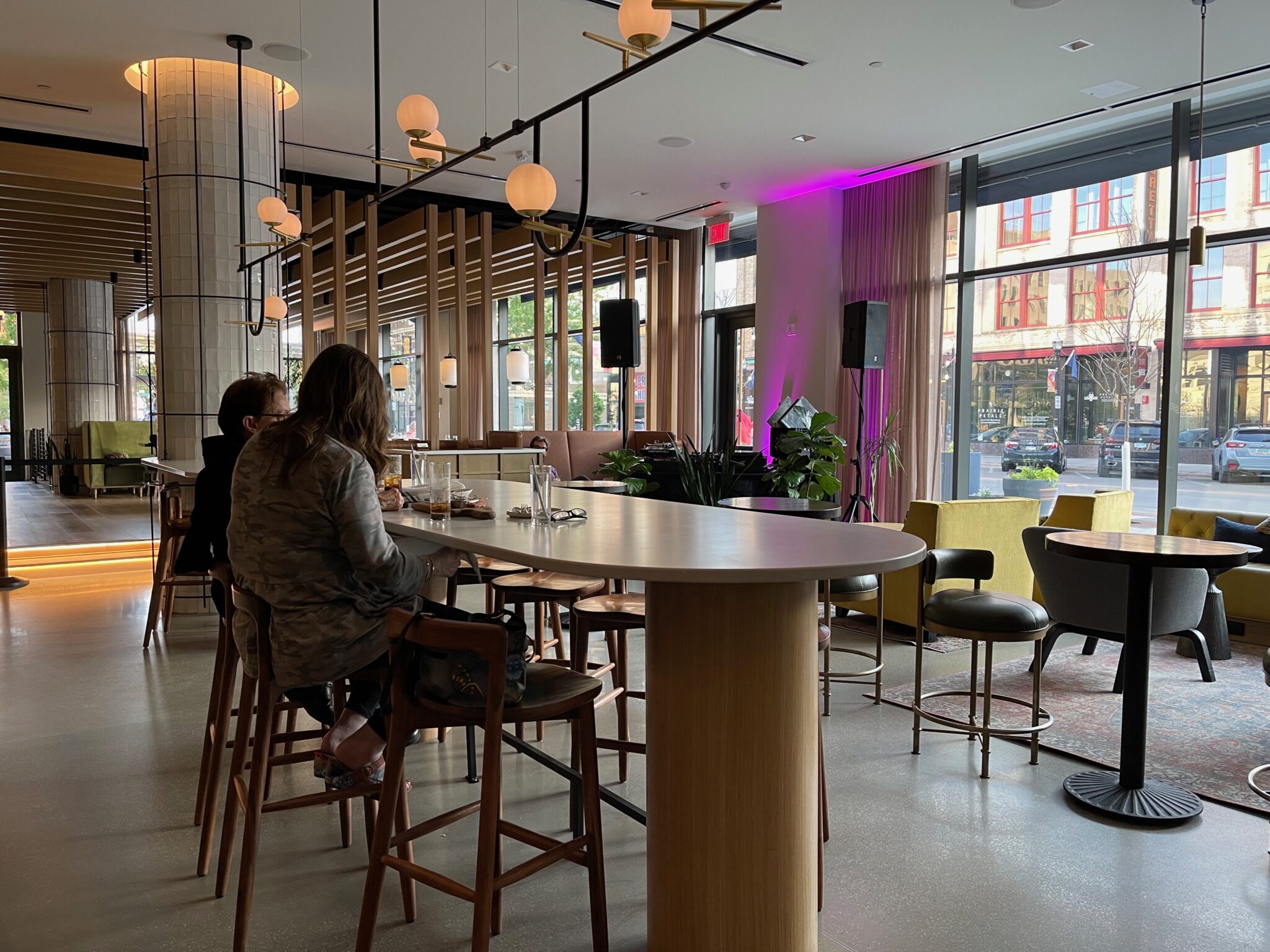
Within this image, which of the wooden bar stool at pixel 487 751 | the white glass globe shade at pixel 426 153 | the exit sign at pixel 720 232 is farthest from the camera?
the exit sign at pixel 720 232

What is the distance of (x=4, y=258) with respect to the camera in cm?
1180

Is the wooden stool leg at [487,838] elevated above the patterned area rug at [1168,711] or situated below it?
above

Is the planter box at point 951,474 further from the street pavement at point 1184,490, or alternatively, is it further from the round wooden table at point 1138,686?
the round wooden table at point 1138,686

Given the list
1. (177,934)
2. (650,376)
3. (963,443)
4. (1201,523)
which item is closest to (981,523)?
(1201,523)

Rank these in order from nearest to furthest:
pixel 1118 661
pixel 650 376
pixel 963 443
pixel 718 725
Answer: pixel 718 725 < pixel 1118 661 < pixel 963 443 < pixel 650 376

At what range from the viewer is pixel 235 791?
2334 millimetres

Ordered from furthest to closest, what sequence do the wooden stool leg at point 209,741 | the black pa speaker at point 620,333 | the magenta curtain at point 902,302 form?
the black pa speaker at point 620,333 < the magenta curtain at point 902,302 < the wooden stool leg at point 209,741

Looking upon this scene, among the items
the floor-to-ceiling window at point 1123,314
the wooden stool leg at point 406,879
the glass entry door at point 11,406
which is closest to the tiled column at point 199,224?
the wooden stool leg at point 406,879

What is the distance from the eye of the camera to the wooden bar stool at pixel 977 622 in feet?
10.6

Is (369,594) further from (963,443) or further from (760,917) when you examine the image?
(963,443)

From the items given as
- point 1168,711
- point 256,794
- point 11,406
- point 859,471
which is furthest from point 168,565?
point 11,406

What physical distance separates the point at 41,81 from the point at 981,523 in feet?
22.5

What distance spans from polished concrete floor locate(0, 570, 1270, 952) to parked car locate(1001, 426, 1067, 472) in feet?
15.7

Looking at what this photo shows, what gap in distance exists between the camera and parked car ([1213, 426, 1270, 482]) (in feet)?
21.1
